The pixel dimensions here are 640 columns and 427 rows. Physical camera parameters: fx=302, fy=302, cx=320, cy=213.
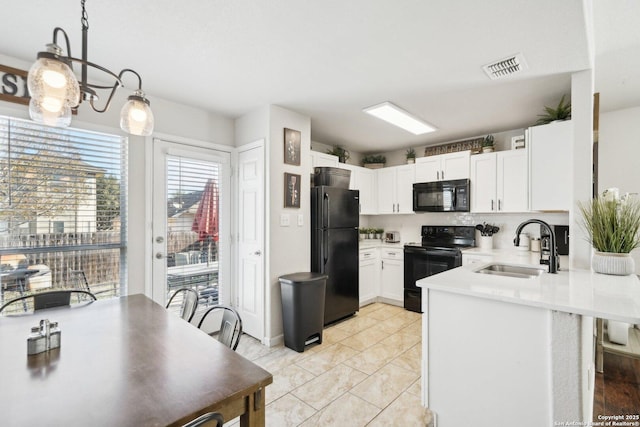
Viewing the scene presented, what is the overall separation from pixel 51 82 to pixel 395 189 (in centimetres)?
423

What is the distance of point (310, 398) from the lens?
218 cm

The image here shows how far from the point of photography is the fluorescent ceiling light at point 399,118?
10.4 feet

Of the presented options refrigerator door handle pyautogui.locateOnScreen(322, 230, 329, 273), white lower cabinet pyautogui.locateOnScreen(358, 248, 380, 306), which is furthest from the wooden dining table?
white lower cabinet pyautogui.locateOnScreen(358, 248, 380, 306)

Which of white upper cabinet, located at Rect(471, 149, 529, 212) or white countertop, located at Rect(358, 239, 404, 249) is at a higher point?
white upper cabinet, located at Rect(471, 149, 529, 212)

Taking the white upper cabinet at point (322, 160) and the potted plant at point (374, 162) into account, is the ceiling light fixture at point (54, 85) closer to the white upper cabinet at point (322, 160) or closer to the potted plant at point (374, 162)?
→ the white upper cabinet at point (322, 160)

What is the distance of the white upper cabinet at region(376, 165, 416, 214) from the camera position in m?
4.58

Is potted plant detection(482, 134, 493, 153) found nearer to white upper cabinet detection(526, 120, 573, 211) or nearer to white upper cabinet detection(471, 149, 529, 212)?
white upper cabinet detection(471, 149, 529, 212)

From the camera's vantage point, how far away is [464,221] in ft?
14.5

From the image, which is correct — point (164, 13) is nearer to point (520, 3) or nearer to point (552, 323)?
point (520, 3)

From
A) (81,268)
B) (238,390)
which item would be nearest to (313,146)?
(81,268)

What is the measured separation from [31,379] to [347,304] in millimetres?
3131

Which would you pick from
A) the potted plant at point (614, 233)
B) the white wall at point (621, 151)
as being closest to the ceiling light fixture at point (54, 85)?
the potted plant at point (614, 233)

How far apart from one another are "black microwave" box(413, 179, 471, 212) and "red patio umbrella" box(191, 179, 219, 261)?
280 cm

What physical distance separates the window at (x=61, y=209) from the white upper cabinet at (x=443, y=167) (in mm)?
3694
